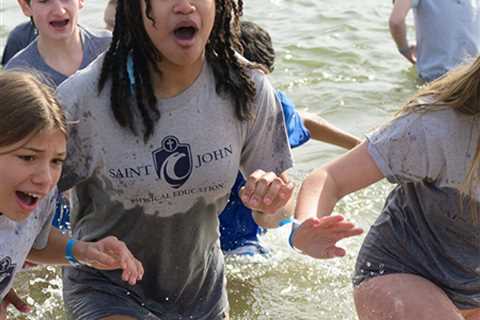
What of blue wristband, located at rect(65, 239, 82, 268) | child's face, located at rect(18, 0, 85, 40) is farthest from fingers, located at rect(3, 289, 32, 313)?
child's face, located at rect(18, 0, 85, 40)

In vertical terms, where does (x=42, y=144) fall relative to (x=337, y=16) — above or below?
above

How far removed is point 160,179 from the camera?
3.86 metres

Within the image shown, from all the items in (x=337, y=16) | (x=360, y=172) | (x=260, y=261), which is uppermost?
(x=360, y=172)

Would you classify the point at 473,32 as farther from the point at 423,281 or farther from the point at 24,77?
the point at 24,77

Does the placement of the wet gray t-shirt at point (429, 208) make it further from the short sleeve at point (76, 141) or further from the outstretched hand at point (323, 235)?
the short sleeve at point (76, 141)

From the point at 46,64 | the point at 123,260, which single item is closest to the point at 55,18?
the point at 46,64

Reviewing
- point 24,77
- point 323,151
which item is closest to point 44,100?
point 24,77

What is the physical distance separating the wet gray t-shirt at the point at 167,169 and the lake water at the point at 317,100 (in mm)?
1570

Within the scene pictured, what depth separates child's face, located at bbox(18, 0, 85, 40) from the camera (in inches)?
231

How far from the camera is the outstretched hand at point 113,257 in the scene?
3.54 metres

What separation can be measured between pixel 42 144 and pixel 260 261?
2696mm

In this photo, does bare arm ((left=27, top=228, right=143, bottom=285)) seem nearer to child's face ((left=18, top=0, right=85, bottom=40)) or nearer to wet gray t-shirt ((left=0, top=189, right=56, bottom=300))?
wet gray t-shirt ((left=0, top=189, right=56, bottom=300))

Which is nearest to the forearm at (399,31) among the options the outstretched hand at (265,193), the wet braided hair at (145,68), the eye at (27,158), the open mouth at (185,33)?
the wet braided hair at (145,68)

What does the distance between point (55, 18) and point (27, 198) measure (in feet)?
8.05
